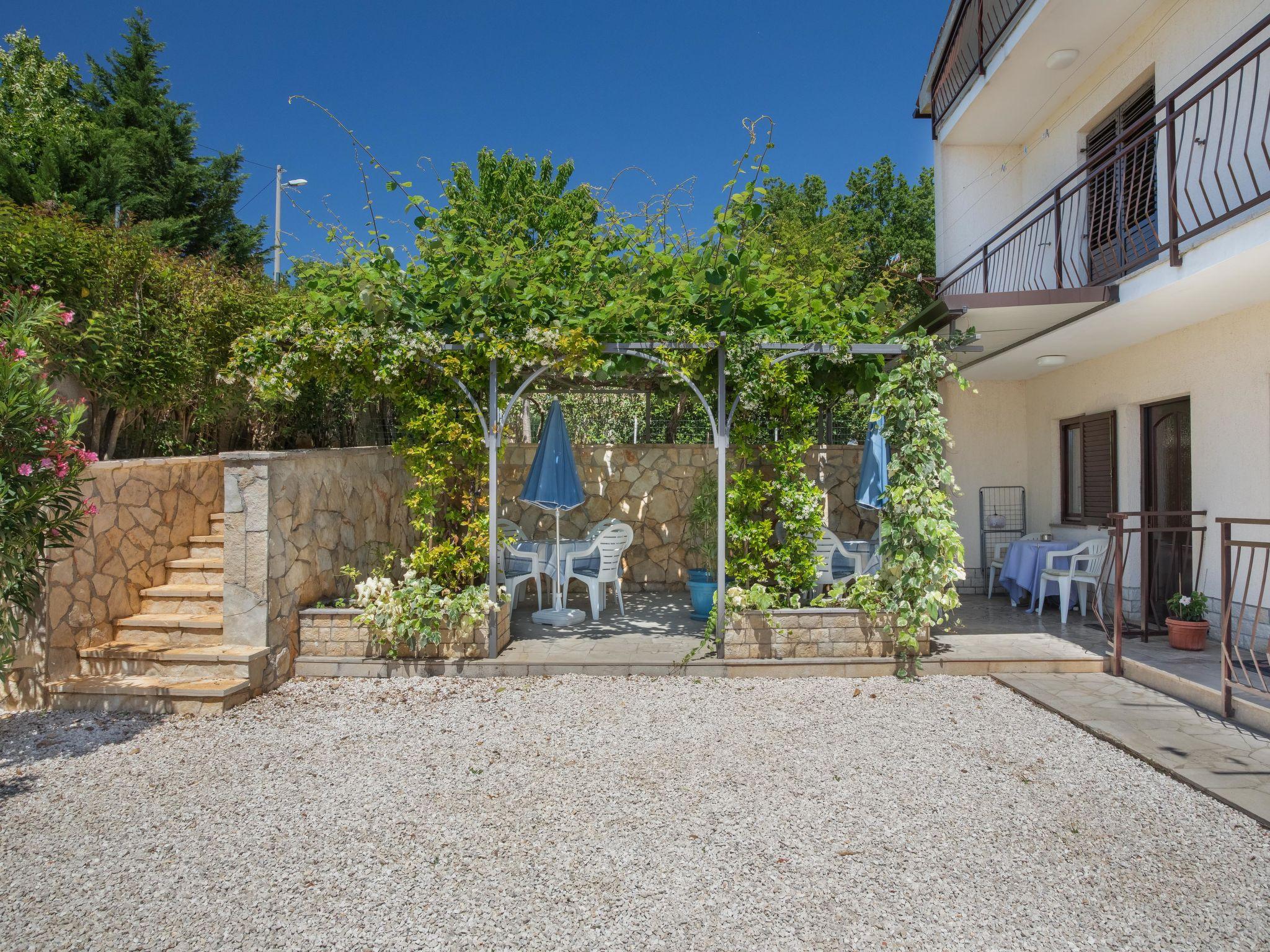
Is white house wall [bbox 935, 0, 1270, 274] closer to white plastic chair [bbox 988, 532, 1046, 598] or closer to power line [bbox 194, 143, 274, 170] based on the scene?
white plastic chair [bbox 988, 532, 1046, 598]

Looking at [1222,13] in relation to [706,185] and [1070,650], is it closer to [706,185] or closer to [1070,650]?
[706,185]

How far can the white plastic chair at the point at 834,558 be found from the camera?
24.9 feet

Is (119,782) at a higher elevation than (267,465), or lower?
lower

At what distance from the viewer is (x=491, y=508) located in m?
6.26

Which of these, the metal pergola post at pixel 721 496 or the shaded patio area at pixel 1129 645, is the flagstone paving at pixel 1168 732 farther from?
the metal pergola post at pixel 721 496

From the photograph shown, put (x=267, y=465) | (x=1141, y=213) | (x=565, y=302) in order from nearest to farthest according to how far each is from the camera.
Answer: (x=267, y=465)
(x=565, y=302)
(x=1141, y=213)

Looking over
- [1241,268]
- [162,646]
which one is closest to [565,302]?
[162,646]

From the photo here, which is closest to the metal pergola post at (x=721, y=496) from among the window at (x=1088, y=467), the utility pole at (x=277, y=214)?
the window at (x=1088, y=467)

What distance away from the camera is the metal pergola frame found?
237 inches

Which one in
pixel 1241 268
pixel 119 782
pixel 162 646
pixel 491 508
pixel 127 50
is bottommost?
pixel 119 782

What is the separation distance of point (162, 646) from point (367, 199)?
388 centimetres

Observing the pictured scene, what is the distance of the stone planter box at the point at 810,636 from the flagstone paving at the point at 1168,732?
945 mm

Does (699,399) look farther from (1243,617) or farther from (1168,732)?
(1243,617)

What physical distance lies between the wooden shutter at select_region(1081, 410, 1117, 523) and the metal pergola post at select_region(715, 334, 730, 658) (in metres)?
4.34
